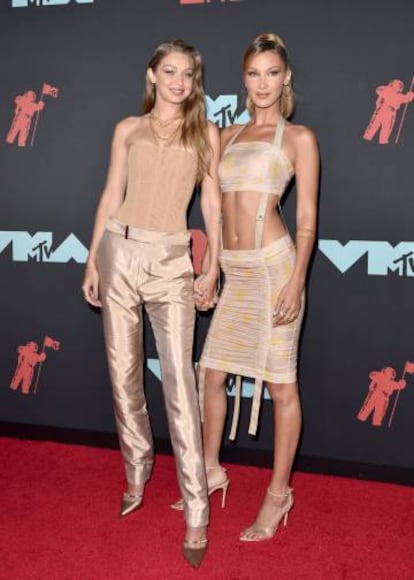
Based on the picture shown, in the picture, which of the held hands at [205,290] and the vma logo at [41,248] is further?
the vma logo at [41,248]

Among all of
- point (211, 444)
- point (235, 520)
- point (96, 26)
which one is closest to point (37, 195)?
point (96, 26)

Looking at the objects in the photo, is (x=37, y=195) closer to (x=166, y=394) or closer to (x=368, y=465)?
(x=166, y=394)

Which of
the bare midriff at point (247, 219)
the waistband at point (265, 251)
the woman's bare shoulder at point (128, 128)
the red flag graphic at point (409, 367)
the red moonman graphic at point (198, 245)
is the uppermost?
the woman's bare shoulder at point (128, 128)

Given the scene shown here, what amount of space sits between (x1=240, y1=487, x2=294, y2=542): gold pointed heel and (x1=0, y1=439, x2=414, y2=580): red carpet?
0.03 m

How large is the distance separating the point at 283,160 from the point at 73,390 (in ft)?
→ 5.81

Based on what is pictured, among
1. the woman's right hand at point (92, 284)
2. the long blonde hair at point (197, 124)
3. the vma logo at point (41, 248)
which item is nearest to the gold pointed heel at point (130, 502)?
the woman's right hand at point (92, 284)

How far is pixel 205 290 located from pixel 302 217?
1.52ft

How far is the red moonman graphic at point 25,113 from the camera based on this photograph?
355cm

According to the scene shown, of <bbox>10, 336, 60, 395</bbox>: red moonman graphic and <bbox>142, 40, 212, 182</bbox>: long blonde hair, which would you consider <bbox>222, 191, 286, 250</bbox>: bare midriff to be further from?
<bbox>10, 336, 60, 395</bbox>: red moonman graphic

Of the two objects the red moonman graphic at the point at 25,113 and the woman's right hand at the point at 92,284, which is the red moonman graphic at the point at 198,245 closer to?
the woman's right hand at the point at 92,284

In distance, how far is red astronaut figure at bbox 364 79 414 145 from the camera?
3.03 metres

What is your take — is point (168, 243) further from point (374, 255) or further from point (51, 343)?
point (51, 343)

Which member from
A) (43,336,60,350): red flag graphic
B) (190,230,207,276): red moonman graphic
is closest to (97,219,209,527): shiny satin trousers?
(190,230,207,276): red moonman graphic

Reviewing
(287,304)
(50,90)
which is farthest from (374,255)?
(50,90)
